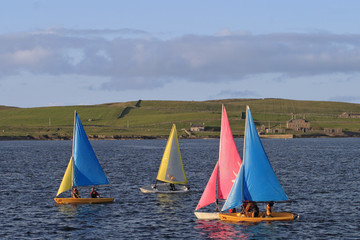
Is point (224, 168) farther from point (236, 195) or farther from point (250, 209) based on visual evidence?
point (250, 209)

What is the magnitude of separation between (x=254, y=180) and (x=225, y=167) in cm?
256

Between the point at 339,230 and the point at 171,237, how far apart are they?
40.5 feet

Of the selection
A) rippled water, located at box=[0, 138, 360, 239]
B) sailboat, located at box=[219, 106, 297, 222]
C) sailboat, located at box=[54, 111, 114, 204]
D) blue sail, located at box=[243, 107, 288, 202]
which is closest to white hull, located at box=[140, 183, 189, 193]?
rippled water, located at box=[0, 138, 360, 239]

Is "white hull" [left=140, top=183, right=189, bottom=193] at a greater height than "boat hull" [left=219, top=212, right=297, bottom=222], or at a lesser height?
greater

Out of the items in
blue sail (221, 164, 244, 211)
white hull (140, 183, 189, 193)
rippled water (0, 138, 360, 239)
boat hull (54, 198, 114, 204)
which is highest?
blue sail (221, 164, 244, 211)

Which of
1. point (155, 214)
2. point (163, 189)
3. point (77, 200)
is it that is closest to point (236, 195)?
point (155, 214)

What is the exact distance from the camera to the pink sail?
4547 cm

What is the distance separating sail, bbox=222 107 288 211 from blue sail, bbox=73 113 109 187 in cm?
1631

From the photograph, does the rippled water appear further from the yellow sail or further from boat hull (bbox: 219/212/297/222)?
the yellow sail

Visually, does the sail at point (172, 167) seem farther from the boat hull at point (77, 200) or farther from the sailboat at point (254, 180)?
the sailboat at point (254, 180)

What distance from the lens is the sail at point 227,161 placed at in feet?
150

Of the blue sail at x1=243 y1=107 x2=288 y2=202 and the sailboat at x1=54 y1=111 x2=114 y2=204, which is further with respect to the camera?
the sailboat at x1=54 y1=111 x2=114 y2=204

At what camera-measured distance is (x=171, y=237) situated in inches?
1596

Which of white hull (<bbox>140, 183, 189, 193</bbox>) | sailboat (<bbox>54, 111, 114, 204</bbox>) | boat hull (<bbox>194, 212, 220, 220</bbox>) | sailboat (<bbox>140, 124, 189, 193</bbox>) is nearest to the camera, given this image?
boat hull (<bbox>194, 212, 220, 220</bbox>)
